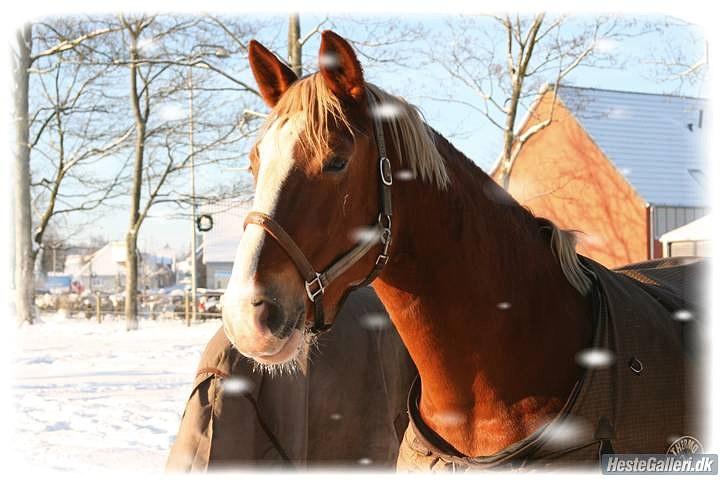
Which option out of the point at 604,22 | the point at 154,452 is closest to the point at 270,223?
the point at 154,452

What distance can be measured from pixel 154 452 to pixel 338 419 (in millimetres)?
2856

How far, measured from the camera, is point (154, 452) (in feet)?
20.6

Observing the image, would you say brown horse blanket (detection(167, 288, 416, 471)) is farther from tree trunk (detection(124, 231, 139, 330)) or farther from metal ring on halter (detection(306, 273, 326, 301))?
tree trunk (detection(124, 231, 139, 330))

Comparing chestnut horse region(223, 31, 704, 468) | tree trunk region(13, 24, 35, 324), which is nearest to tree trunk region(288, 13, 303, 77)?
tree trunk region(13, 24, 35, 324)

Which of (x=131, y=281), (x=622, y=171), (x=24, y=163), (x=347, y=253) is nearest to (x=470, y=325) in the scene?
(x=347, y=253)

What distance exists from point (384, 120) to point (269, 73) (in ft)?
1.70

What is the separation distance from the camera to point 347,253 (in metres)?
2.28

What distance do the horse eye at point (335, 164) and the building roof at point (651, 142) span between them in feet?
66.8

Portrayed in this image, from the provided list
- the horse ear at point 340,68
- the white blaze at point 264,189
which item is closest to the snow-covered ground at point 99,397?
the white blaze at point 264,189

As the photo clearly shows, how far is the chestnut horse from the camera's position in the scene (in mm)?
2230

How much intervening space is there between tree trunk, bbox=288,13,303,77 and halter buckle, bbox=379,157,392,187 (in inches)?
334

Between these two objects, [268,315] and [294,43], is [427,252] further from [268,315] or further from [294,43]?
[294,43]

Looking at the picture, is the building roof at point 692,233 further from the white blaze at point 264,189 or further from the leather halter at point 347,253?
the white blaze at point 264,189

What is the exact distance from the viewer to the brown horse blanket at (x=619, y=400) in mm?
2355
